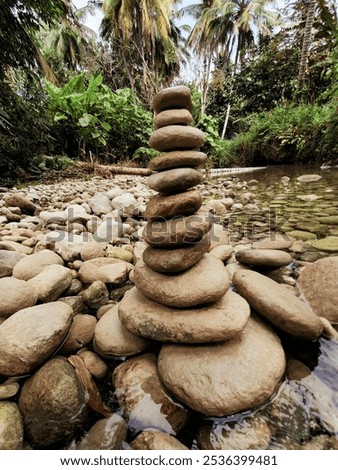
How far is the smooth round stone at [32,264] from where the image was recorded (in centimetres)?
195

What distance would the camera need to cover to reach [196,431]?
A: 110 cm

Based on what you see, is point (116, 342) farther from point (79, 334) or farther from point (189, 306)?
point (189, 306)

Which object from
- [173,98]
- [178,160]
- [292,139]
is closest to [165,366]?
[178,160]

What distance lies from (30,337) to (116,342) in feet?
1.41

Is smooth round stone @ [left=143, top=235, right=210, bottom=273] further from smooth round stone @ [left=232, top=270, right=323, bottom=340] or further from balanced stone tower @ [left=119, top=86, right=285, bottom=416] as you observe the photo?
smooth round stone @ [left=232, top=270, right=323, bottom=340]

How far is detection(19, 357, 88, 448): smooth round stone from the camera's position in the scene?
1.08m

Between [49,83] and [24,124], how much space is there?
2.90m

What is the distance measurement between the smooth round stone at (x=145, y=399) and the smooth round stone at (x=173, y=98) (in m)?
1.48

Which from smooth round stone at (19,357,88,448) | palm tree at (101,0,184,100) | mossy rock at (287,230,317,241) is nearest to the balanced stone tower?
smooth round stone at (19,357,88,448)

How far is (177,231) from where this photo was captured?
146cm

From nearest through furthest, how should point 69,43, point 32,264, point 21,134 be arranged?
point 32,264 → point 21,134 → point 69,43

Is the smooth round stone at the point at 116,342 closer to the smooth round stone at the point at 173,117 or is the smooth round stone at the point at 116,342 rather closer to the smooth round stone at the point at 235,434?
the smooth round stone at the point at 235,434

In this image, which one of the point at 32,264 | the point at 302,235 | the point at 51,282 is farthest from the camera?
the point at 302,235
